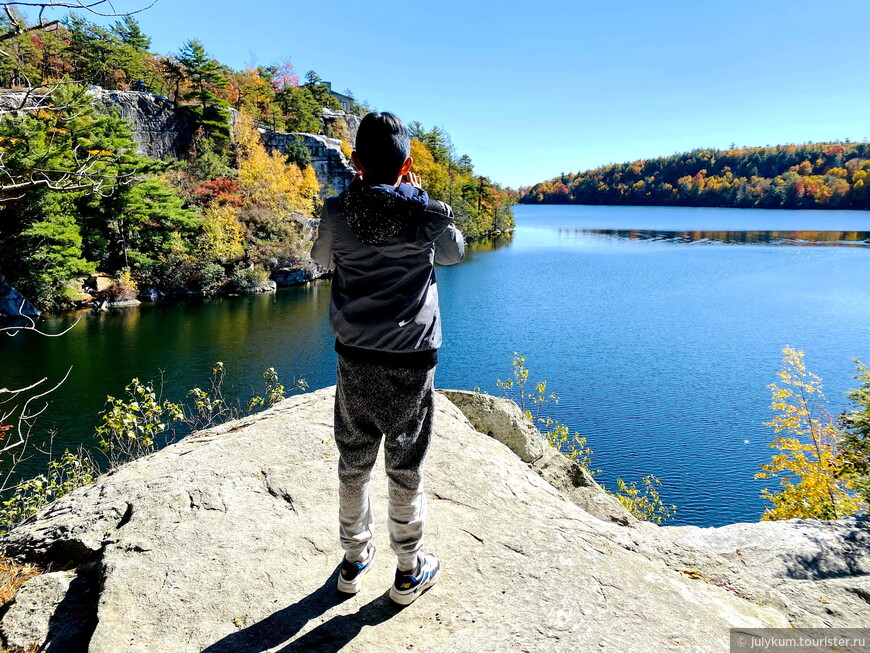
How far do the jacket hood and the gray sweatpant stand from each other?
56 cm

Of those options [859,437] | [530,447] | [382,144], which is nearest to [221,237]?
[530,447]

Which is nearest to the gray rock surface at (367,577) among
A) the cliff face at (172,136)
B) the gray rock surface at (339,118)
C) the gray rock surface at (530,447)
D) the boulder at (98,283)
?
the gray rock surface at (530,447)

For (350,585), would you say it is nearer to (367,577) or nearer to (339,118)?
(367,577)

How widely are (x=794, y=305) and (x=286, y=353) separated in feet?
82.1

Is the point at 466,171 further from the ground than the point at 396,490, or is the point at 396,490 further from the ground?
the point at 466,171

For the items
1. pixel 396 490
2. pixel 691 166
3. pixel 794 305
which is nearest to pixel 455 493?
pixel 396 490

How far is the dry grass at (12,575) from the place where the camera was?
9.30ft

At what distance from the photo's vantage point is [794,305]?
90.2 feet

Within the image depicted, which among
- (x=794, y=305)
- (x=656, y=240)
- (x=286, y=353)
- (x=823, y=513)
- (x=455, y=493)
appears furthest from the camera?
(x=656, y=240)

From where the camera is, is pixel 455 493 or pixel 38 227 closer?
pixel 455 493

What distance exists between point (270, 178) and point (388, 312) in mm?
40206

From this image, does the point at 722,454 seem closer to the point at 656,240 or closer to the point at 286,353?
the point at 286,353

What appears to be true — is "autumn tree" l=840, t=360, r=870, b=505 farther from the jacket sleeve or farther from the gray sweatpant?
the jacket sleeve

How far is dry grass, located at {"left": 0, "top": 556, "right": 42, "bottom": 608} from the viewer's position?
2836mm
